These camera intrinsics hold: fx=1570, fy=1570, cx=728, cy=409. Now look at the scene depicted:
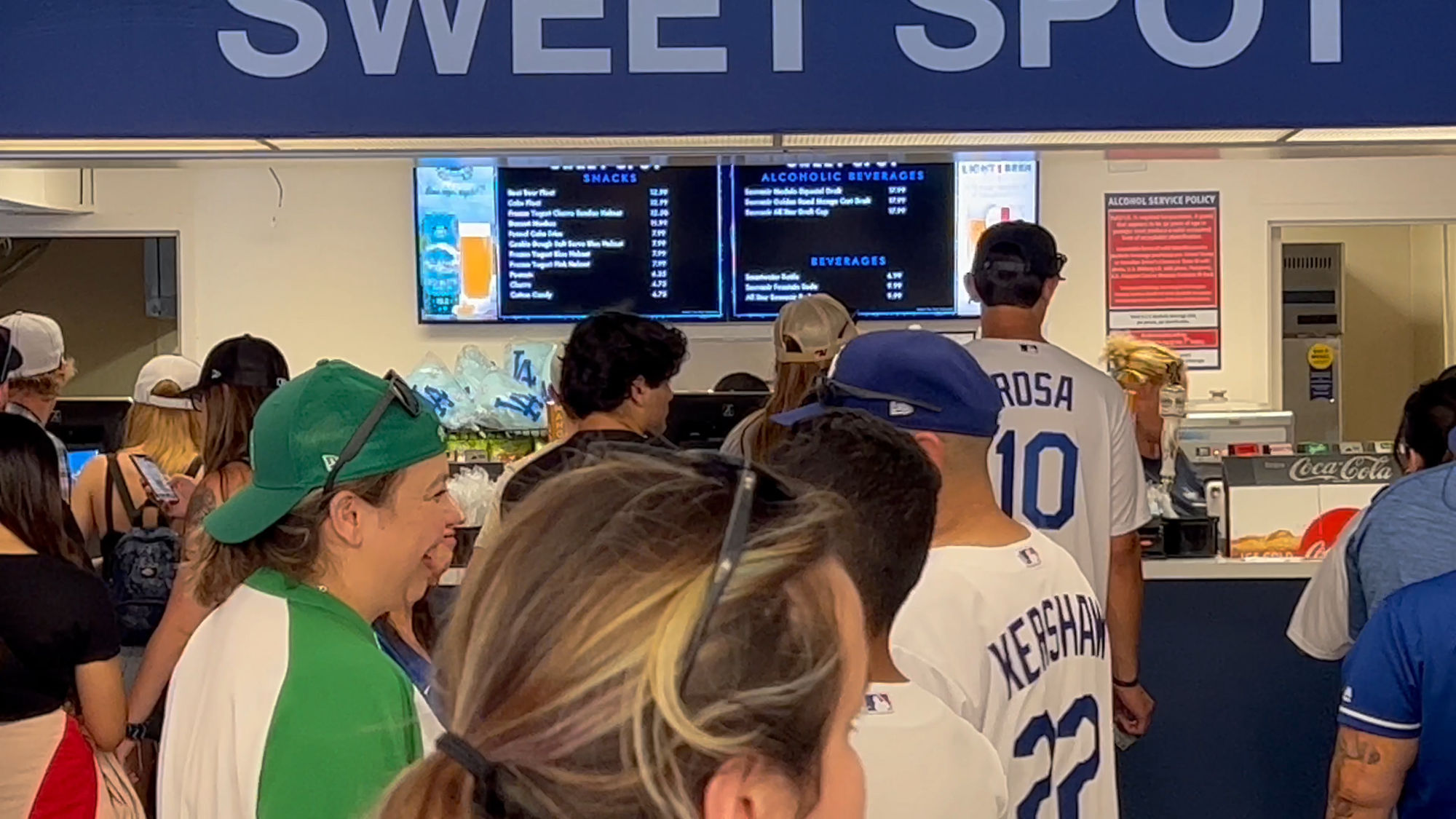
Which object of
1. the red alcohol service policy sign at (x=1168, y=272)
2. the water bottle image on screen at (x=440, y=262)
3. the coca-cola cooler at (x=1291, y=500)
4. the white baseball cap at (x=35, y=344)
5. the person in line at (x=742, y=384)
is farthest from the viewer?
the red alcohol service policy sign at (x=1168, y=272)

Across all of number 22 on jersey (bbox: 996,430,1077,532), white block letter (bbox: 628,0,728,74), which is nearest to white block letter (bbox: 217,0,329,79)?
white block letter (bbox: 628,0,728,74)

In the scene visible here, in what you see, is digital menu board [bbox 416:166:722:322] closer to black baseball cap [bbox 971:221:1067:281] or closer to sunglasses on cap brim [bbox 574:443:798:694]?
black baseball cap [bbox 971:221:1067:281]

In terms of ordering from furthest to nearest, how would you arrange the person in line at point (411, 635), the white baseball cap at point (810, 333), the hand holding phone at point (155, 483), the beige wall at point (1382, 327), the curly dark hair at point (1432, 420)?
the beige wall at point (1382, 327), the white baseball cap at point (810, 333), the hand holding phone at point (155, 483), the curly dark hair at point (1432, 420), the person in line at point (411, 635)

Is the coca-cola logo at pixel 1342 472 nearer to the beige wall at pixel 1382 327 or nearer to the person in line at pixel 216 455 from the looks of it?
the person in line at pixel 216 455

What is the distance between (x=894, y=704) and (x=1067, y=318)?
217 inches

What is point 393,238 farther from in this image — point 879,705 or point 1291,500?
point 879,705

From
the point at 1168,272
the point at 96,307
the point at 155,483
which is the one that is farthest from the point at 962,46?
the point at 96,307

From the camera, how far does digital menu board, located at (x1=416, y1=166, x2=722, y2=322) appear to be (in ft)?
21.0

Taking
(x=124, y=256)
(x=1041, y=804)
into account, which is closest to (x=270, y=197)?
(x=124, y=256)

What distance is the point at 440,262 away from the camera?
6.57m

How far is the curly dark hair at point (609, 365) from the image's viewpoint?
308 centimetres

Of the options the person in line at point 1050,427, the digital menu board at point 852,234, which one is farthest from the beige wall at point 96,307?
the person in line at point 1050,427

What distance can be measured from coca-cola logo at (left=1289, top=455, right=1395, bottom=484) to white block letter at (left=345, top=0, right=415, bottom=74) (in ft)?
8.52

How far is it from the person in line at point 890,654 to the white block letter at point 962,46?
3.69ft
